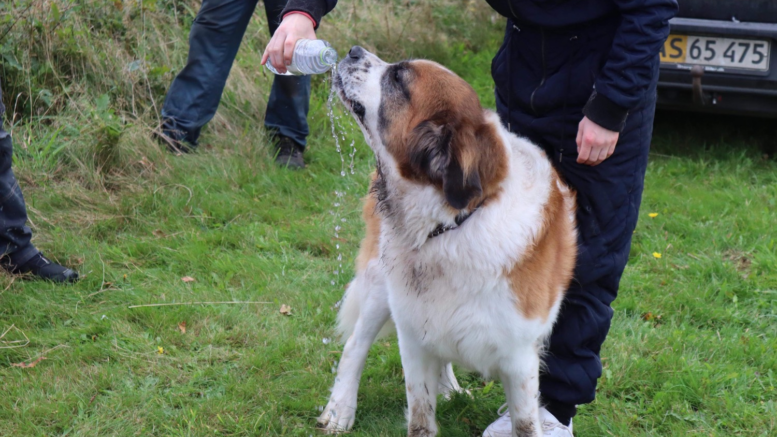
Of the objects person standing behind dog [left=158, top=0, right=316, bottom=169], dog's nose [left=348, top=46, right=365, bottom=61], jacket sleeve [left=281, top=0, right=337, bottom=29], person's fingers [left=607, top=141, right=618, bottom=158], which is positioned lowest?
person standing behind dog [left=158, top=0, right=316, bottom=169]

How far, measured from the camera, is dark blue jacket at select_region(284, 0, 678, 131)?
2.25 metres

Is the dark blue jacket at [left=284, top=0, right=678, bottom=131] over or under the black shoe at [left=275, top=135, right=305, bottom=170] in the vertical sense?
over

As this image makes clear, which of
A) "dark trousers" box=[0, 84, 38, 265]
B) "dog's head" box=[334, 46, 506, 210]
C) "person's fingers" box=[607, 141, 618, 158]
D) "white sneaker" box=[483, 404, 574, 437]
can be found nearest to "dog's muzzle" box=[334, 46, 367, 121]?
"dog's head" box=[334, 46, 506, 210]

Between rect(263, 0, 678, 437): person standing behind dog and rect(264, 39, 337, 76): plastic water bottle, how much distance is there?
5 centimetres

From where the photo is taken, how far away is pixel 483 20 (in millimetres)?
8273

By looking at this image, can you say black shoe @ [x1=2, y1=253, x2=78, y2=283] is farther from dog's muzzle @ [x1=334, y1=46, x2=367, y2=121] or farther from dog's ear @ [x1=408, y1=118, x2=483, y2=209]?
dog's ear @ [x1=408, y1=118, x2=483, y2=209]

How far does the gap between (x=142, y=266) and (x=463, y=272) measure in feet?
7.79

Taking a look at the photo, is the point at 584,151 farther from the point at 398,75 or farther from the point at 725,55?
the point at 725,55

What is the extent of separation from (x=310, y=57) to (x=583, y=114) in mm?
1024

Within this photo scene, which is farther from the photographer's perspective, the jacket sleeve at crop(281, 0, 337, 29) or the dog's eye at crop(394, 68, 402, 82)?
the jacket sleeve at crop(281, 0, 337, 29)

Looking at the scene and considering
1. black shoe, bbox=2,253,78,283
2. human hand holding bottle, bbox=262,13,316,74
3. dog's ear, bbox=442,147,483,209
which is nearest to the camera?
dog's ear, bbox=442,147,483,209

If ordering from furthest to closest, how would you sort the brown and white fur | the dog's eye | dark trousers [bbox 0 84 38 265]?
dark trousers [bbox 0 84 38 265]
the dog's eye
the brown and white fur

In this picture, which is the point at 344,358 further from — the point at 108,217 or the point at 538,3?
the point at 108,217

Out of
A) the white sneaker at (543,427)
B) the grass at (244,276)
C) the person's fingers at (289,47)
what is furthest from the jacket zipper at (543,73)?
the grass at (244,276)
